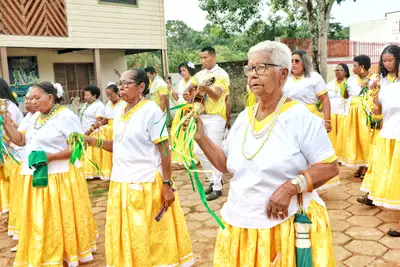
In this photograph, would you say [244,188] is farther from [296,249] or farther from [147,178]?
[147,178]

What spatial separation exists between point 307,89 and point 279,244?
3.28 m

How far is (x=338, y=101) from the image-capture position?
23.7 ft

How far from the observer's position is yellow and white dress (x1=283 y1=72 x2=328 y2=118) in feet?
16.6

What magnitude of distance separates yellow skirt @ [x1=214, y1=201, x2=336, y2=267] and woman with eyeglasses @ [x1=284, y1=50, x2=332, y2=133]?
9.86 ft

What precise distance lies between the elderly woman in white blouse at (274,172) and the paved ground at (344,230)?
5.62 feet

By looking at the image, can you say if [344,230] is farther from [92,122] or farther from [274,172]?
[92,122]

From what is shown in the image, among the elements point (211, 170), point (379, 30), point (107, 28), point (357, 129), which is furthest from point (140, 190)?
point (379, 30)

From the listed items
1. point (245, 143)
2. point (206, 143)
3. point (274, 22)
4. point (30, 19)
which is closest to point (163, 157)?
point (206, 143)

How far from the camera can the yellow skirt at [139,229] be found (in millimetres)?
3244

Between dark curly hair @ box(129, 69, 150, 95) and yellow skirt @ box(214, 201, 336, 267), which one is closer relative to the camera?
yellow skirt @ box(214, 201, 336, 267)

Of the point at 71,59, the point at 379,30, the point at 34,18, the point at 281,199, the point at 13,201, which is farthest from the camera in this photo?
the point at 379,30

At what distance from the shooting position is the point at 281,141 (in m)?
2.08

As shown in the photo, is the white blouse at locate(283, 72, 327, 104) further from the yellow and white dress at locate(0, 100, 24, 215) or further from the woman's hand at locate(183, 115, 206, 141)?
the yellow and white dress at locate(0, 100, 24, 215)

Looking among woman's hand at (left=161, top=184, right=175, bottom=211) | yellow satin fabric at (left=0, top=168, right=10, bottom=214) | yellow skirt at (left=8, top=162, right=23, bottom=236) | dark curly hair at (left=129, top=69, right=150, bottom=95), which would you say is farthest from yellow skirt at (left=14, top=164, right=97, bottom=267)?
yellow satin fabric at (left=0, top=168, right=10, bottom=214)
